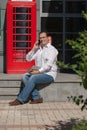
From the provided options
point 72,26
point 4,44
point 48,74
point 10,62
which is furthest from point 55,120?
point 72,26

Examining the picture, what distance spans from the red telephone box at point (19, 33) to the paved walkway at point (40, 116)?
180 centimetres

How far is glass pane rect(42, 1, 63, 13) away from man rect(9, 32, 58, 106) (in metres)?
3.15

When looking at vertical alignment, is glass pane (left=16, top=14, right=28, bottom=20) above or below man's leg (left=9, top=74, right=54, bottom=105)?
above

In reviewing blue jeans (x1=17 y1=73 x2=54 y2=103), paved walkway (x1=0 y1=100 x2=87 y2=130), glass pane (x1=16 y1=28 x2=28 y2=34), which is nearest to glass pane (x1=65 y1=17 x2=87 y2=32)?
glass pane (x1=16 y1=28 x2=28 y2=34)

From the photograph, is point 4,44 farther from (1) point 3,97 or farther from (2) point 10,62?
(1) point 3,97

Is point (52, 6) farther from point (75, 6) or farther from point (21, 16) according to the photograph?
point (21, 16)

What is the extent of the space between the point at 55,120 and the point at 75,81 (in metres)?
2.37

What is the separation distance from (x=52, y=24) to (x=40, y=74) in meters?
3.61

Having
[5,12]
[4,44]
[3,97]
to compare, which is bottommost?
[3,97]

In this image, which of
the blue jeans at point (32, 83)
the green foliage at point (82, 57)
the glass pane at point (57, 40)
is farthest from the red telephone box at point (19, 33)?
the green foliage at point (82, 57)

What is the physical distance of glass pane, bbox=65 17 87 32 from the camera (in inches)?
554

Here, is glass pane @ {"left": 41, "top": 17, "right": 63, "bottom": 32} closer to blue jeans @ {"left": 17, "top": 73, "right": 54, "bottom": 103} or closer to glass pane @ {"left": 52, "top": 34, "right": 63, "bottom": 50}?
glass pane @ {"left": 52, "top": 34, "right": 63, "bottom": 50}

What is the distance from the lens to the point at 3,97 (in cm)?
1116

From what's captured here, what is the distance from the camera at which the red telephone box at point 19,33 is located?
12.5 m
